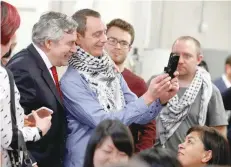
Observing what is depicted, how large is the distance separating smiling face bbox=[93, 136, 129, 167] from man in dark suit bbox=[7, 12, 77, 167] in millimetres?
304

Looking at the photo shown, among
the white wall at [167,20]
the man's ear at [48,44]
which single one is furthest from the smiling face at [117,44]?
the white wall at [167,20]

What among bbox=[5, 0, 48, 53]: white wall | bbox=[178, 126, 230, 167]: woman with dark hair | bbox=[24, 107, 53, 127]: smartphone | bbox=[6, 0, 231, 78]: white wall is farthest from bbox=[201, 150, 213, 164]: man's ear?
bbox=[6, 0, 231, 78]: white wall

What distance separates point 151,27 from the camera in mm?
5977

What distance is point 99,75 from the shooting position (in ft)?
8.38

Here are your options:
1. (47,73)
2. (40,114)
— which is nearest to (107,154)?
(40,114)

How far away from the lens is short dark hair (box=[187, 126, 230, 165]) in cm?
252

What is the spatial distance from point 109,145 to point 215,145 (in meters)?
0.62

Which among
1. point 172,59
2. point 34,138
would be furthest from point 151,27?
point 34,138

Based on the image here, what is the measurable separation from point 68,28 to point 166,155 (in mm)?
1068

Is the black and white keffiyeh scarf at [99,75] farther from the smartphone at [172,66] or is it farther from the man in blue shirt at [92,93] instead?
the smartphone at [172,66]

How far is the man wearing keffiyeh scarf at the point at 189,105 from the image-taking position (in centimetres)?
307

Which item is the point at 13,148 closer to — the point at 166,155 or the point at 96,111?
the point at 96,111

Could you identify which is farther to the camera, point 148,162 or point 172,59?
point 172,59

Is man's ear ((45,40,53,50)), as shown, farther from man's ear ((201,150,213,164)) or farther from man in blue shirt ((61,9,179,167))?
man's ear ((201,150,213,164))
